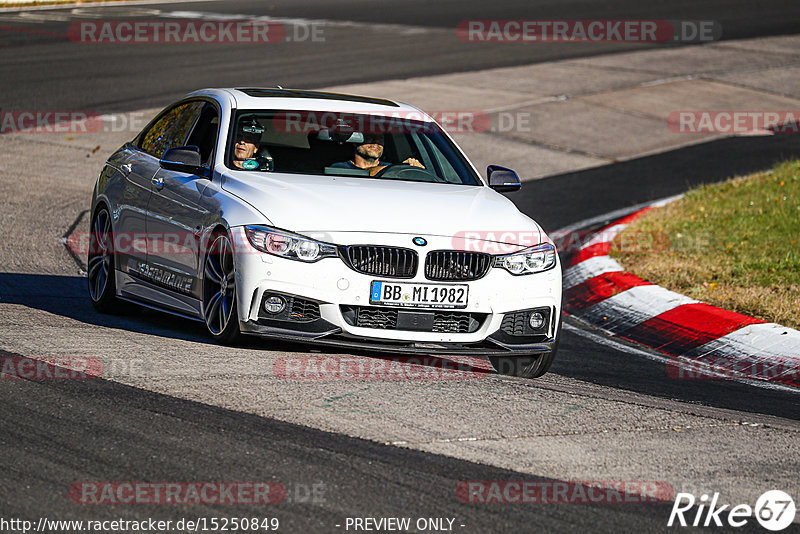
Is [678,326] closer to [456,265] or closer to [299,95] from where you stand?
[456,265]

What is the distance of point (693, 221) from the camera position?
1338cm

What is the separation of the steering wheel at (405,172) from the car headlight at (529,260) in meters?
1.18

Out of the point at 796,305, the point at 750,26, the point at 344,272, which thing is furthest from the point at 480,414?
the point at 750,26

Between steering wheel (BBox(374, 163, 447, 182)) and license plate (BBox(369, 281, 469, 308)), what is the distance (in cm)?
143

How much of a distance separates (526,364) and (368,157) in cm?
178

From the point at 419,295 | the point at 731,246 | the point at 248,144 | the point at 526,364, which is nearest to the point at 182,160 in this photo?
the point at 248,144

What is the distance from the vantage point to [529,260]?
7723 millimetres

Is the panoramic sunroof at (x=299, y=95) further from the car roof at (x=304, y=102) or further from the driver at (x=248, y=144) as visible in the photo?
the driver at (x=248, y=144)

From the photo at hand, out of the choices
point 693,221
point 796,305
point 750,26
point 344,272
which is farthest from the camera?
point 750,26

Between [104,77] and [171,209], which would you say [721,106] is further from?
[171,209]

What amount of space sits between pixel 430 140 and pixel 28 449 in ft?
14.8

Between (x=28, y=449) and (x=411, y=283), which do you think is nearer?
(x=28, y=449)

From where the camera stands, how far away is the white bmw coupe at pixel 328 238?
7.32 m

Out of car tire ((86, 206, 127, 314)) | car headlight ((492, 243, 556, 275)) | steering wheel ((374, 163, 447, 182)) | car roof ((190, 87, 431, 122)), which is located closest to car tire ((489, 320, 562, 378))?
car headlight ((492, 243, 556, 275))
